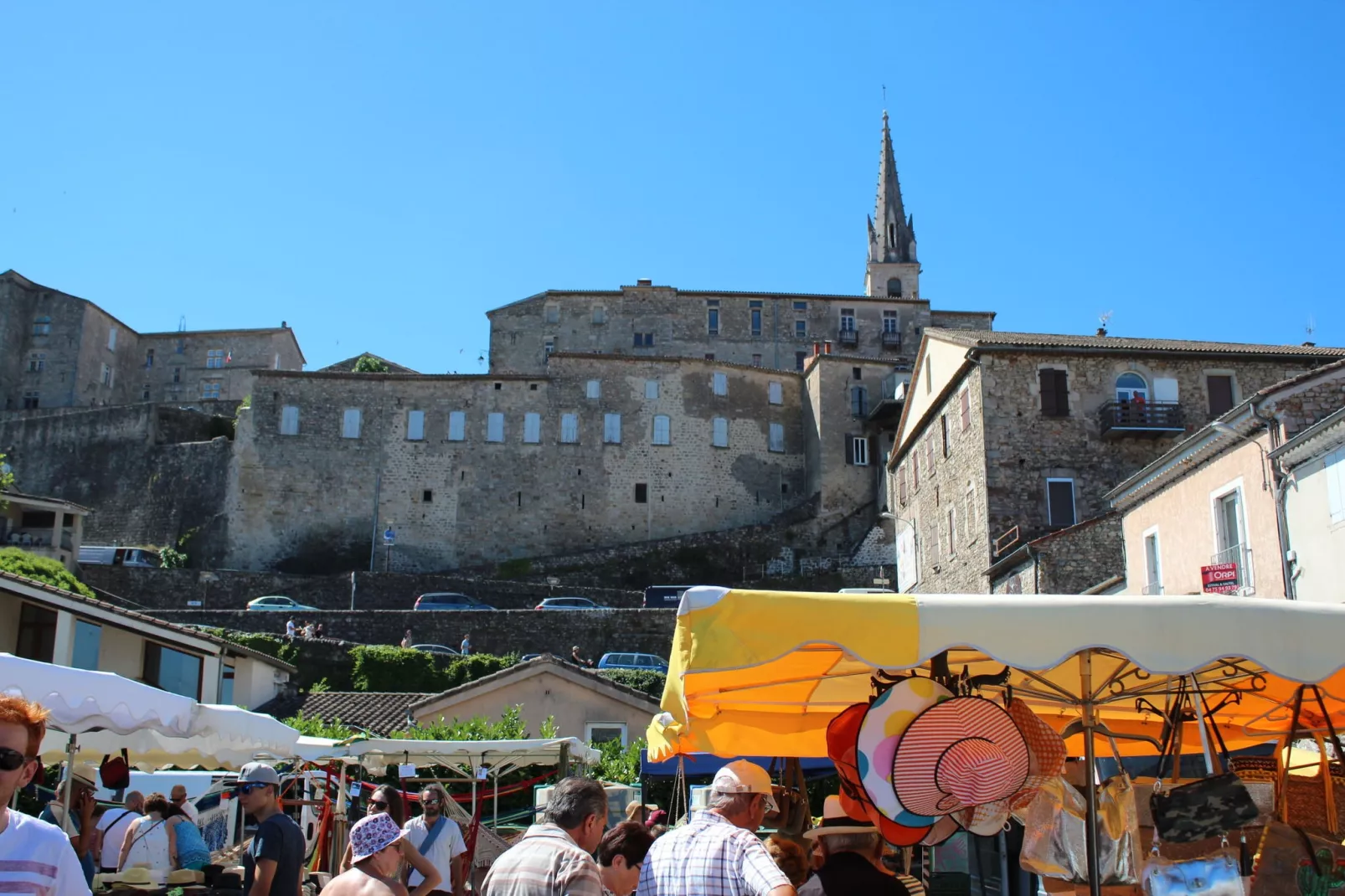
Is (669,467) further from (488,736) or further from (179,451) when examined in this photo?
(488,736)

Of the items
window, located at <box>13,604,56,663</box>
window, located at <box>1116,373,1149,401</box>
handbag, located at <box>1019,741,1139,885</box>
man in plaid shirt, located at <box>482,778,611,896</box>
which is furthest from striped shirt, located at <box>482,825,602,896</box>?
window, located at <box>1116,373,1149,401</box>

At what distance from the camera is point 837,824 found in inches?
215

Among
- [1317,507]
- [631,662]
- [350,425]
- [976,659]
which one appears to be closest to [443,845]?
[976,659]

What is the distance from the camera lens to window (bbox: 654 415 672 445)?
165 feet

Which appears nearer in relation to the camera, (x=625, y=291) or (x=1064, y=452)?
(x=1064, y=452)

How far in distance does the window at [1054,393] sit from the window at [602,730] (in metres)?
12.3

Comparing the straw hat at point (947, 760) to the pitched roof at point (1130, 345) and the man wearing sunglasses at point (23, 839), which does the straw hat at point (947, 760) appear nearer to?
the man wearing sunglasses at point (23, 839)

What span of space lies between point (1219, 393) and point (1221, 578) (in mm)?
12810

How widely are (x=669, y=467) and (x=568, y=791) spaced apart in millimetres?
45773

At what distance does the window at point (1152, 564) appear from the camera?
19.2m

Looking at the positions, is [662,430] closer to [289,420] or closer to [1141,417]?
[289,420]

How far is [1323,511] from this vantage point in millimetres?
14648

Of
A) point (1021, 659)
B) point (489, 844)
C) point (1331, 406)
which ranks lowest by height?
point (489, 844)

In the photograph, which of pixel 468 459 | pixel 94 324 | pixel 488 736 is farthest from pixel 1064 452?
pixel 94 324
